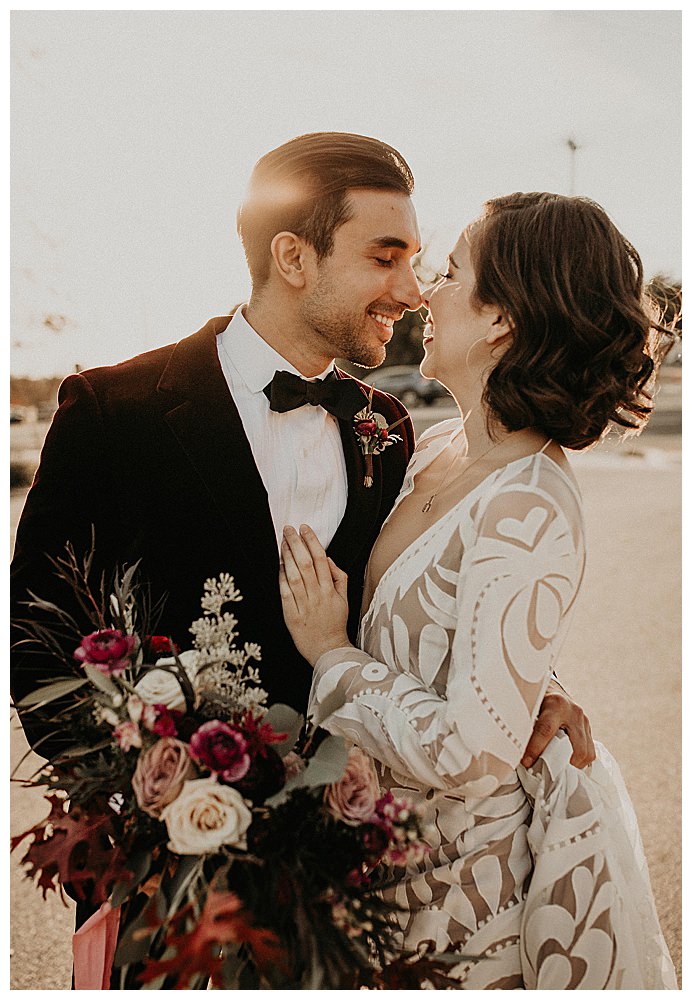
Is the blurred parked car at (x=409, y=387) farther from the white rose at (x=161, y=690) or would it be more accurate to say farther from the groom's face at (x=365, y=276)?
the white rose at (x=161, y=690)

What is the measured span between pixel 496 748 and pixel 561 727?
392 mm

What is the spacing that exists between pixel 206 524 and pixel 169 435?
0.75ft

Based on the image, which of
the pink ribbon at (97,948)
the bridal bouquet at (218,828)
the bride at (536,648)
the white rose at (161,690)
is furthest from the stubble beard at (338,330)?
the pink ribbon at (97,948)


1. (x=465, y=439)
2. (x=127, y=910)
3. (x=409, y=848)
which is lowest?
(x=127, y=910)

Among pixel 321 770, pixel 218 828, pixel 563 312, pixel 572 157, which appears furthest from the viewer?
pixel 572 157

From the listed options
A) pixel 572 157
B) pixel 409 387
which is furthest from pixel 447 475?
pixel 409 387

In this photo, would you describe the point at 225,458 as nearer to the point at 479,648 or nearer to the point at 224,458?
the point at 224,458

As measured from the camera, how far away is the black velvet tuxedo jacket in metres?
1.98

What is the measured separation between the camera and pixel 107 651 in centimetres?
153

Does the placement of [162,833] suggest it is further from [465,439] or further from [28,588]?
[465,439]

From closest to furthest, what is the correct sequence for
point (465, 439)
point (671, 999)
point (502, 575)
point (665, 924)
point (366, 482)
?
1. point (502, 575)
2. point (671, 999)
3. point (465, 439)
4. point (366, 482)
5. point (665, 924)

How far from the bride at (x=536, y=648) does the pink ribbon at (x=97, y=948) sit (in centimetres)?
60

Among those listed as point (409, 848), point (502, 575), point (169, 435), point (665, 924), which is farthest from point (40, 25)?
point (665, 924)

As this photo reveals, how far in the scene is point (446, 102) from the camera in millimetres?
2760
